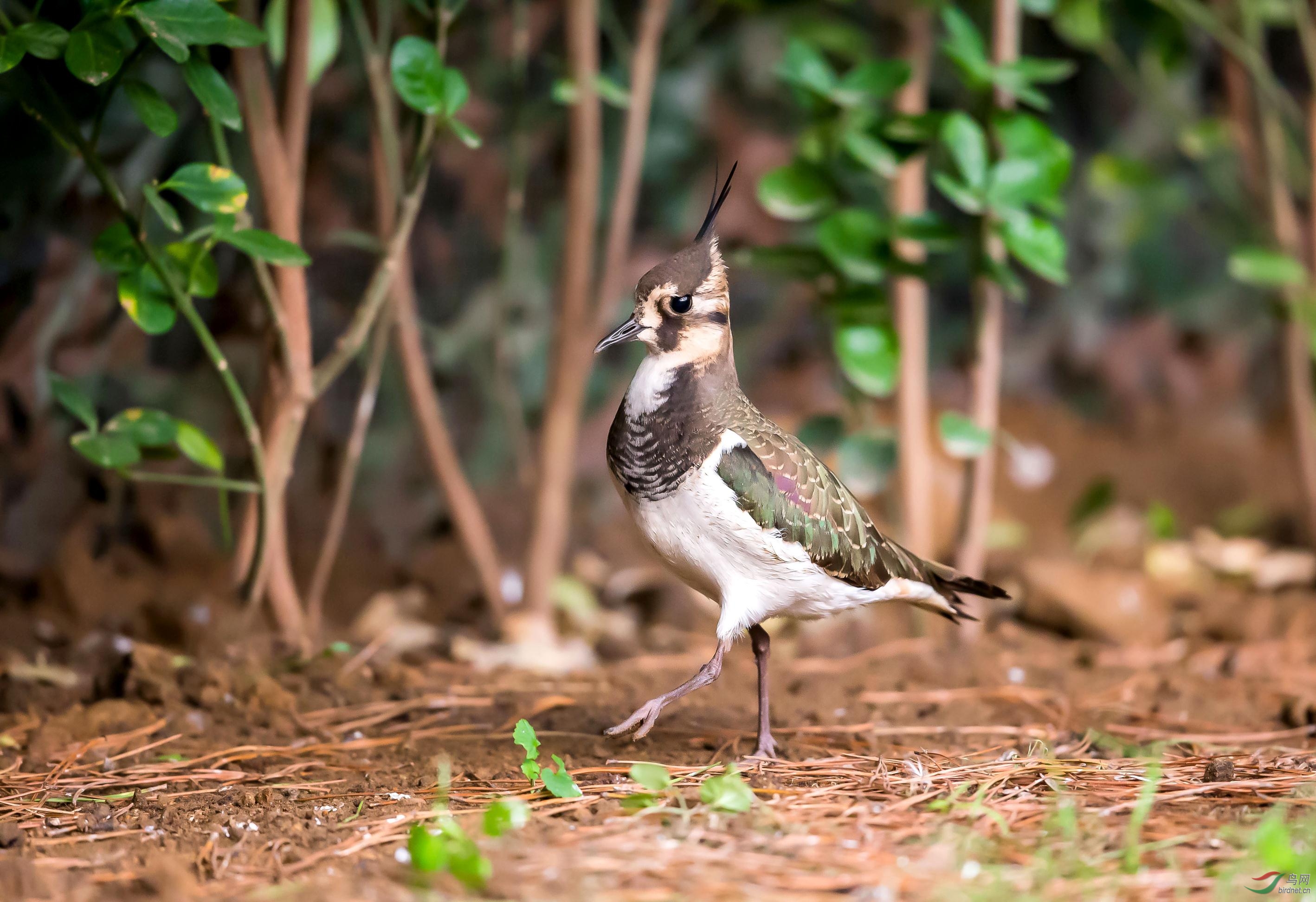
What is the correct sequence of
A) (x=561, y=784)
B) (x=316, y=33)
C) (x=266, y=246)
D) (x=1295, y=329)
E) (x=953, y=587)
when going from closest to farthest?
(x=561, y=784)
(x=266, y=246)
(x=953, y=587)
(x=316, y=33)
(x=1295, y=329)

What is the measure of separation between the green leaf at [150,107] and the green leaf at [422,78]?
524 millimetres

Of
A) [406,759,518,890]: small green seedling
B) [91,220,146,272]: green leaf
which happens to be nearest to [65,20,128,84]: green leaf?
[91,220,146,272]: green leaf

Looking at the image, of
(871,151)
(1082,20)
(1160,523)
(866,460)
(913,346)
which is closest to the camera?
(871,151)

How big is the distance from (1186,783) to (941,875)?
2.68ft

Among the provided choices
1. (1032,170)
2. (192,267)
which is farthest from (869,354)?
(192,267)

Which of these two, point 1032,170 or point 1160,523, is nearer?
point 1032,170

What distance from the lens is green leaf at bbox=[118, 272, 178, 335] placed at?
283cm

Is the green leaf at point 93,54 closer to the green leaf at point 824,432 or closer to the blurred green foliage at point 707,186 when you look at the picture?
the blurred green foliage at point 707,186

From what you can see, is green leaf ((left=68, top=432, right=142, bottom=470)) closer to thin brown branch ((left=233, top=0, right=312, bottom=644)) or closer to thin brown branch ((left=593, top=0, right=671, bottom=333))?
thin brown branch ((left=233, top=0, right=312, bottom=644))

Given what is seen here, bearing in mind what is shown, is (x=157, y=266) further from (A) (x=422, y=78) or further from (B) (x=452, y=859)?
(B) (x=452, y=859)

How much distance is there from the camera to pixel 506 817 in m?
2.05

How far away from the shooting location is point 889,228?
3.60 meters

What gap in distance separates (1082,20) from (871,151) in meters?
1.32

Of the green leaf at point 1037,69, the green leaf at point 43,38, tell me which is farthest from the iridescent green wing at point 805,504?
the green leaf at point 43,38
